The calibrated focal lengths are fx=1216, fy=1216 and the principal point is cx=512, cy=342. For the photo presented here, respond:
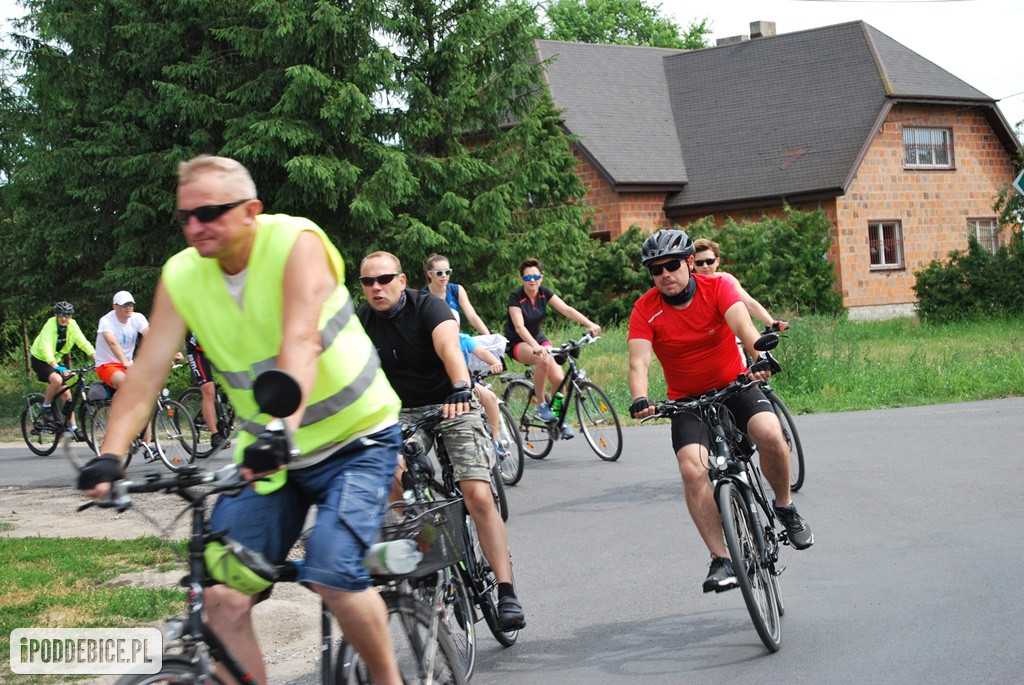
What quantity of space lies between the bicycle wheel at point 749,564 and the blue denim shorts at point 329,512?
2.28m

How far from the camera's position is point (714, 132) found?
4056 centimetres

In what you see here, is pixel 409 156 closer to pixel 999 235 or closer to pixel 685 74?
pixel 685 74

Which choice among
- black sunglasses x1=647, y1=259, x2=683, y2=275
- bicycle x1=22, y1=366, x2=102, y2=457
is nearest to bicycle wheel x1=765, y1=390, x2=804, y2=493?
black sunglasses x1=647, y1=259, x2=683, y2=275

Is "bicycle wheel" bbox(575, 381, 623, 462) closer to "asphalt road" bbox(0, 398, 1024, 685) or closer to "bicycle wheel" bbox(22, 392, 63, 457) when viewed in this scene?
"asphalt road" bbox(0, 398, 1024, 685)

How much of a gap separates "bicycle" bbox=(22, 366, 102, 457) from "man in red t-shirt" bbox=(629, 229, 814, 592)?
1110 cm

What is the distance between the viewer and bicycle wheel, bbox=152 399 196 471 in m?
14.7

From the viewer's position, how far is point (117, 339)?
14.5 metres

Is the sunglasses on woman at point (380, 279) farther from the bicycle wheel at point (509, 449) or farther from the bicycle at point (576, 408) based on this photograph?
the bicycle at point (576, 408)

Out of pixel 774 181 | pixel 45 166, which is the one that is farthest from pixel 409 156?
pixel 774 181

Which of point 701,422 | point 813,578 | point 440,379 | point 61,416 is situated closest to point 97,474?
point 440,379

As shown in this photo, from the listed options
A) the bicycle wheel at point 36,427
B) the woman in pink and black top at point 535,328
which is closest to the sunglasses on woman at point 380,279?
the woman in pink and black top at point 535,328

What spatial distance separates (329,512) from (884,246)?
37.6 metres

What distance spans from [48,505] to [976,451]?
897cm

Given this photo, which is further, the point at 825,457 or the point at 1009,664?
the point at 825,457
